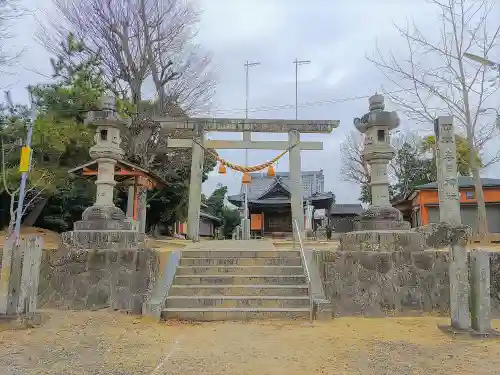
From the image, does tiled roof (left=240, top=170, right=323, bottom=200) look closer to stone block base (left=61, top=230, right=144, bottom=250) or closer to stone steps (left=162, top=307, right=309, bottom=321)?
stone block base (left=61, top=230, right=144, bottom=250)

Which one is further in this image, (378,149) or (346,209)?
(346,209)

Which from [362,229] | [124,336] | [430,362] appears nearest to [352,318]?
[362,229]

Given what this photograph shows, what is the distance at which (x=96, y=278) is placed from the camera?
7664 millimetres

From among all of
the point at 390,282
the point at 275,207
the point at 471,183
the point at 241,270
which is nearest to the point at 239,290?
the point at 241,270

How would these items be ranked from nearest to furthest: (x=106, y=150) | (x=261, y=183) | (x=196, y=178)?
(x=106, y=150), (x=196, y=178), (x=261, y=183)

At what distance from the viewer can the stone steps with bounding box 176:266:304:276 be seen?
7.71 meters

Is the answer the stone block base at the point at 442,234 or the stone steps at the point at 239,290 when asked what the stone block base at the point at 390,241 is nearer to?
the stone block base at the point at 442,234

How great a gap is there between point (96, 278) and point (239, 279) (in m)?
2.82

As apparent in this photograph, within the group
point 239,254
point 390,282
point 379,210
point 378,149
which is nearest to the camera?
point 390,282

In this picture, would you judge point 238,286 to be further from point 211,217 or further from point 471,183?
point 211,217

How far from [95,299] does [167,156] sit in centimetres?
1168

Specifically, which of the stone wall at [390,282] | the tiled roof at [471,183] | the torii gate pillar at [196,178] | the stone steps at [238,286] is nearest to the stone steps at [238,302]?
the stone steps at [238,286]

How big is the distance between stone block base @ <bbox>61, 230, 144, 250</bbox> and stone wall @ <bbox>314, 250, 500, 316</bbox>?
3.91m

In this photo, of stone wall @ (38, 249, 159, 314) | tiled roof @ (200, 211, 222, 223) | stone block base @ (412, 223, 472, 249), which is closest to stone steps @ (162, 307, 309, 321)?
stone wall @ (38, 249, 159, 314)
